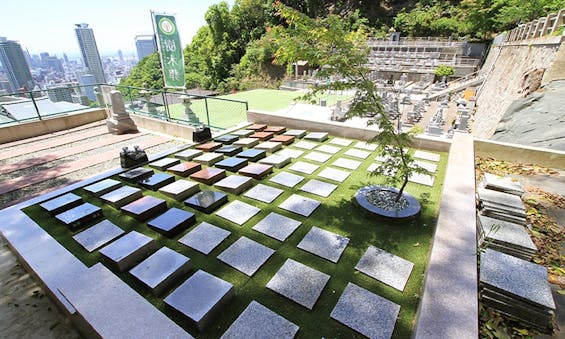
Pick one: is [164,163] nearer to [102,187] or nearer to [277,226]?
[102,187]

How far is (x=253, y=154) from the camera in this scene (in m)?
5.98

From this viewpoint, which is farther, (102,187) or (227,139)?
(227,139)

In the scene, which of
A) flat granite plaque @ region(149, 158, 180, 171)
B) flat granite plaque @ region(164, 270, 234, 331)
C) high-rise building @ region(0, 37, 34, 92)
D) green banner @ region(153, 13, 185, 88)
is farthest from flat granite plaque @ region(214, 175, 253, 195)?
high-rise building @ region(0, 37, 34, 92)

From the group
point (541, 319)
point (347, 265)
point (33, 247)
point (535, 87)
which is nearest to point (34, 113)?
point (33, 247)

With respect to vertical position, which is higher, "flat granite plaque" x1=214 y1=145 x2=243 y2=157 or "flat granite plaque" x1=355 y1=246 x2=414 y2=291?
"flat granite plaque" x1=214 y1=145 x2=243 y2=157

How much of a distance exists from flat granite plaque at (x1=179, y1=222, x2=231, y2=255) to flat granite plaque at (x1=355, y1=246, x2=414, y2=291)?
1.84m

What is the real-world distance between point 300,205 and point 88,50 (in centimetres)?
21473

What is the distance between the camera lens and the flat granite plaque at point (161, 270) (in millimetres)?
2715

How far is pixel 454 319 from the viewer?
7.14 ft

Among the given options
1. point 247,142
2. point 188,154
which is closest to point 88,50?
point 188,154

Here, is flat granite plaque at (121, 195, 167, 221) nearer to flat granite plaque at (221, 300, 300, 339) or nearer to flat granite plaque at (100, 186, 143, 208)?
flat granite plaque at (100, 186, 143, 208)

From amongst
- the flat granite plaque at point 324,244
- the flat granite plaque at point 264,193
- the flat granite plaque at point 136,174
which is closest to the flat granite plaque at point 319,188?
the flat granite plaque at point 264,193

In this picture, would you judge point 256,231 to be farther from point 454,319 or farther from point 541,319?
point 541,319

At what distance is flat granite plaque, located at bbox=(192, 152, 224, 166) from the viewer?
5820mm
